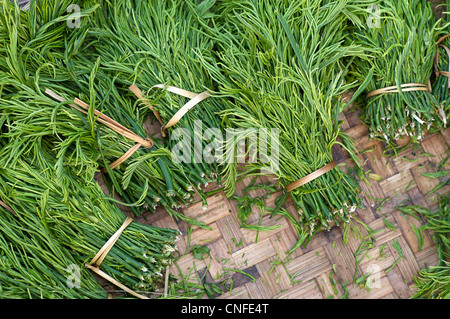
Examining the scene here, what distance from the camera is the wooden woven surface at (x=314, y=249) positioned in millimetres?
1648

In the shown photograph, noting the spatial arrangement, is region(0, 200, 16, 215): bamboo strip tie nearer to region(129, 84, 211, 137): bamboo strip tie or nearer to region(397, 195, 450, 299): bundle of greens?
region(129, 84, 211, 137): bamboo strip tie

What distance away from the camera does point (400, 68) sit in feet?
5.13

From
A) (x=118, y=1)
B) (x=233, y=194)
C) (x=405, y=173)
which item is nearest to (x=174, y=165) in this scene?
(x=233, y=194)

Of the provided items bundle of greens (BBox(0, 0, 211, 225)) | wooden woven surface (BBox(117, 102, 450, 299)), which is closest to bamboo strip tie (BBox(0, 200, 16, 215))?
bundle of greens (BBox(0, 0, 211, 225))

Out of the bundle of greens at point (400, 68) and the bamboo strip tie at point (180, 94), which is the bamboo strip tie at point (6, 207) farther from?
the bundle of greens at point (400, 68)

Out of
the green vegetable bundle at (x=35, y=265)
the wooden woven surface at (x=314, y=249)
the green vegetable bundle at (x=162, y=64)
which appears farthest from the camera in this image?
the wooden woven surface at (x=314, y=249)

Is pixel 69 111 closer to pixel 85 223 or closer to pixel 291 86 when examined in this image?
pixel 85 223

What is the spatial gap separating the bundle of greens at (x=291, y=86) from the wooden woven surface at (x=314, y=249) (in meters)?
0.13

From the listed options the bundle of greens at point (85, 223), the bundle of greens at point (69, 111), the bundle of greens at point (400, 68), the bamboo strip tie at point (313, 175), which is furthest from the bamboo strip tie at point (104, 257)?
the bundle of greens at point (400, 68)

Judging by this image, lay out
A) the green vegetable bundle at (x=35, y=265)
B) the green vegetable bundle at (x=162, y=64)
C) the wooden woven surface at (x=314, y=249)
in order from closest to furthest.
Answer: the green vegetable bundle at (x=35, y=265)
the green vegetable bundle at (x=162, y=64)
the wooden woven surface at (x=314, y=249)

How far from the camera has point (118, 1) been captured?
5.00 feet

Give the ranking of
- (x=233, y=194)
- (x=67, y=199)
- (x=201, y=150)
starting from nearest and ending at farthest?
(x=67, y=199), (x=201, y=150), (x=233, y=194)

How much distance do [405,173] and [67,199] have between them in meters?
1.30
